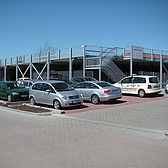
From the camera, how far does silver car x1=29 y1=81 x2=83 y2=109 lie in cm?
1346

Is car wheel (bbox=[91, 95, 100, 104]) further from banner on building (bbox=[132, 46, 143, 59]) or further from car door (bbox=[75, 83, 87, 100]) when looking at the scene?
banner on building (bbox=[132, 46, 143, 59])

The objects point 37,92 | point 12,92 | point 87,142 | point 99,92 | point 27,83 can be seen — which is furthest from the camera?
point 27,83

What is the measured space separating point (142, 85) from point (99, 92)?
16.2ft

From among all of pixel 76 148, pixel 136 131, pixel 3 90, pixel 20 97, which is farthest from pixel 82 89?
pixel 76 148

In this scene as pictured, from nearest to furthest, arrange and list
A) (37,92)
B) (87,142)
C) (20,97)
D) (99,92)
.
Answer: (87,142) → (37,92) → (99,92) → (20,97)

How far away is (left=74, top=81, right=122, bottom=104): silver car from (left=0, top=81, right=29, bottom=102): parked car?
4522mm

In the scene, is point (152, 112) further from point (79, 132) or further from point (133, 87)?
point (133, 87)

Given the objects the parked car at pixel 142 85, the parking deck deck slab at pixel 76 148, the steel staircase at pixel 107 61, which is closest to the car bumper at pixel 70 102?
the parking deck deck slab at pixel 76 148

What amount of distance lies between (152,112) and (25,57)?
28220 millimetres

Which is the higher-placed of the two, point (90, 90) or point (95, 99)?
point (90, 90)

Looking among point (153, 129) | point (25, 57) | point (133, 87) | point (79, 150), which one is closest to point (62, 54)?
point (25, 57)

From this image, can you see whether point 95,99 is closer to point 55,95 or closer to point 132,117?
point 55,95

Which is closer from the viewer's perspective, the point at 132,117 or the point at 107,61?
the point at 132,117

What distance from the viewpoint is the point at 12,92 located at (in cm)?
1781
